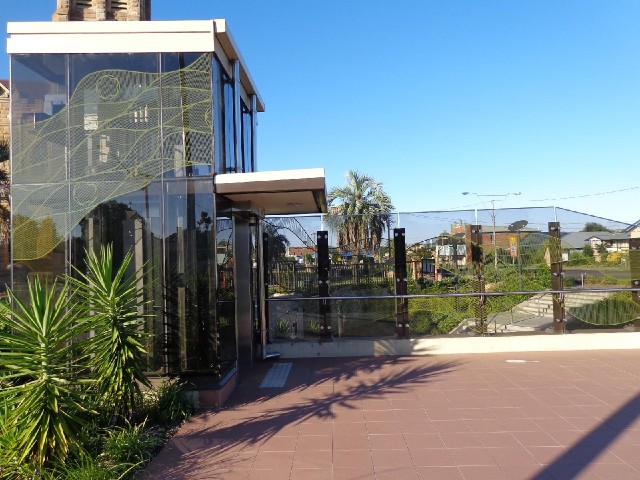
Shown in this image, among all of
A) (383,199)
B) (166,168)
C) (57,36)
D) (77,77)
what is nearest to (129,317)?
(166,168)

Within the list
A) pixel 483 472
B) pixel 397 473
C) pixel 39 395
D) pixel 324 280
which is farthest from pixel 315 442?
pixel 324 280

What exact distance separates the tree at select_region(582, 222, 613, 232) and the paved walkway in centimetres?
277

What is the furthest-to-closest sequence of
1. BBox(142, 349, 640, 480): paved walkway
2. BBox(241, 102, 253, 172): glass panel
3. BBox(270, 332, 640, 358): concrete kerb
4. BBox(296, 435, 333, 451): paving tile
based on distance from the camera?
BBox(270, 332, 640, 358): concrete kerb → BBox(241, 102, 253, 172): glass panel → BBox(296, 435, 333, 451): paving tile → BBox(142, 349, 640, 480): paved walkway

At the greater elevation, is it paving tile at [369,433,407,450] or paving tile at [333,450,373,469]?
paving tile at [369,433,407,450]

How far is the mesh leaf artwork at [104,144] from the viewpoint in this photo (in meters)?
6.70

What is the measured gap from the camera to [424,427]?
18.8ft

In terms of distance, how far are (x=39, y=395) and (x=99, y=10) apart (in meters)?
8.53

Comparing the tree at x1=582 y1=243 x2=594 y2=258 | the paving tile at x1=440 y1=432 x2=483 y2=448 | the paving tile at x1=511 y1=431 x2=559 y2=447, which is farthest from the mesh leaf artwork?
the tree at x1=582 y1=243 x2=594 y2=258

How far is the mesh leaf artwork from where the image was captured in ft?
22.0

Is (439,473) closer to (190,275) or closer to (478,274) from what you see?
(190,275)

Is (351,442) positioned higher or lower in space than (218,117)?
lower

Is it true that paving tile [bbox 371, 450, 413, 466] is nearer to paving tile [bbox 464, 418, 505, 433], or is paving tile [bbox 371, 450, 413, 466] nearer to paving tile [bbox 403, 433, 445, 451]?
paving tile [bbox 403, 433, 445, 451]

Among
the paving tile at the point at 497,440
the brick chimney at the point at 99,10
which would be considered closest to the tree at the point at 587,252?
the paving tile at the point at 497,440

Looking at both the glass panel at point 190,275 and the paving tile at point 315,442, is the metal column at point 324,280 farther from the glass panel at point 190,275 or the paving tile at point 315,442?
the paving tile at point 315,442
